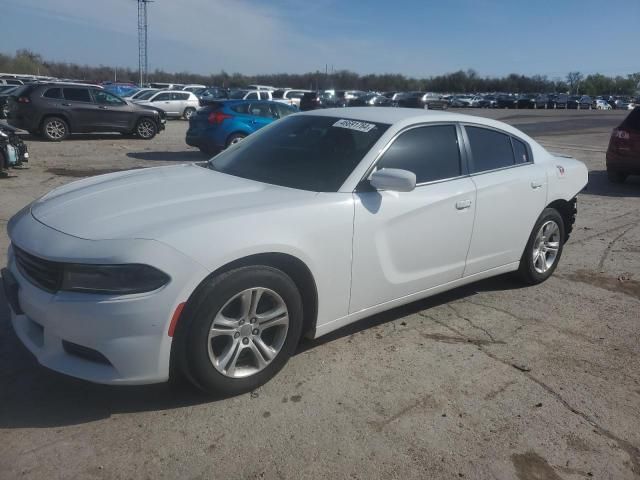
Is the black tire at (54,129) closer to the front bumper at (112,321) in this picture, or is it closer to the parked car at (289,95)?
the front bumper at (112,321)

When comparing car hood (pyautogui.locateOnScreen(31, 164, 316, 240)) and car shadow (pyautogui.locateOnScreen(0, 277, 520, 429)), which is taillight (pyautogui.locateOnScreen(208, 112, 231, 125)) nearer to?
car hood (pyautogui.locateOnScreen(31, 164, 316, 240))

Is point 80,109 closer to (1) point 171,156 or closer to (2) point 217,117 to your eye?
(1) point 171,156

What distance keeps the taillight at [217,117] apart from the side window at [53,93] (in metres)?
5.84

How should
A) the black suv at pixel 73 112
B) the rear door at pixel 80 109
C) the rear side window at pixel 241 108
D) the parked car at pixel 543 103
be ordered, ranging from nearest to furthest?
the rear side window at pixel 241 108 → the black suv at pixel 73 112 → the rear door at pixel 80 109 → the parked car at pixel 543 103

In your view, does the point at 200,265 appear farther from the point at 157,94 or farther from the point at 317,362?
the point at 157,94

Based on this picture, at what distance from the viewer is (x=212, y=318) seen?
2.95 meters

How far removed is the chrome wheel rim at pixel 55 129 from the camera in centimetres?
1580

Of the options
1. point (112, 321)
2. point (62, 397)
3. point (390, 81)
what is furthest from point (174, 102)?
point (390, 81)

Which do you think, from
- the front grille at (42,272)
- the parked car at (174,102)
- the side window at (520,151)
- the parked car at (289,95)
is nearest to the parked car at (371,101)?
the parked car at (289,95)

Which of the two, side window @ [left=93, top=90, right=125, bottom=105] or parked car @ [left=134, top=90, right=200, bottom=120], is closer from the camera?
side window @ [left=93, top=90, right=125, bottom=105]

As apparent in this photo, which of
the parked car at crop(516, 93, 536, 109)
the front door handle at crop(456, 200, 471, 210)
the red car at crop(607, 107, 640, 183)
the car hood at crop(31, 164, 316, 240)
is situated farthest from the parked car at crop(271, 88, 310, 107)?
the parked car at crop(516, 93, 536, 109)

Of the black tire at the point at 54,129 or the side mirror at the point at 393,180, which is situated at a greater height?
the side mirror at the point at 393,180

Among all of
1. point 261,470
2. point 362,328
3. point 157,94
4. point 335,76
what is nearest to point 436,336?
point 362,328

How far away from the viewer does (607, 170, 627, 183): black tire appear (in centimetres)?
1121
